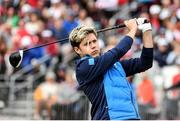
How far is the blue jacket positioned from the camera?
5496mm

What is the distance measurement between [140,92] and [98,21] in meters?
4.11

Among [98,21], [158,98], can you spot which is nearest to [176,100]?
[158,98]

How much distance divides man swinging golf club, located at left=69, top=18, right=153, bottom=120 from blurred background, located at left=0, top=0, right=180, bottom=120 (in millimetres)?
6738

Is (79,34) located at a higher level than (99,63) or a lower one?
higher

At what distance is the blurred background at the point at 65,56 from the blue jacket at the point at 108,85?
680 centimetres

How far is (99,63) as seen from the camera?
562 cm

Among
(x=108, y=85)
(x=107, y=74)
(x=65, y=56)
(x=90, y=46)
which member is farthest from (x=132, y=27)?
(x=65, y=56)

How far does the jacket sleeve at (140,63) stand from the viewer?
5.92m

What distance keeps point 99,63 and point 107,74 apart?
0.13m

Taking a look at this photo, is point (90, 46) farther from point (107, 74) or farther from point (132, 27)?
point (132, 27)

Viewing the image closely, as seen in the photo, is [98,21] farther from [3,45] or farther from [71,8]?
[3,45]

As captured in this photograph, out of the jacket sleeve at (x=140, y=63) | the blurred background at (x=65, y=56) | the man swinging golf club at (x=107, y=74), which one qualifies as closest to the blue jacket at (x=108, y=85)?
Result: the man swinging golf club at (x=107, y=74)

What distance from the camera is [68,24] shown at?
1588cm

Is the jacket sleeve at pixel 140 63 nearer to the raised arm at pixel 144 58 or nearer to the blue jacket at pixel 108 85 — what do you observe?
the raised arm at pixel 144 58
